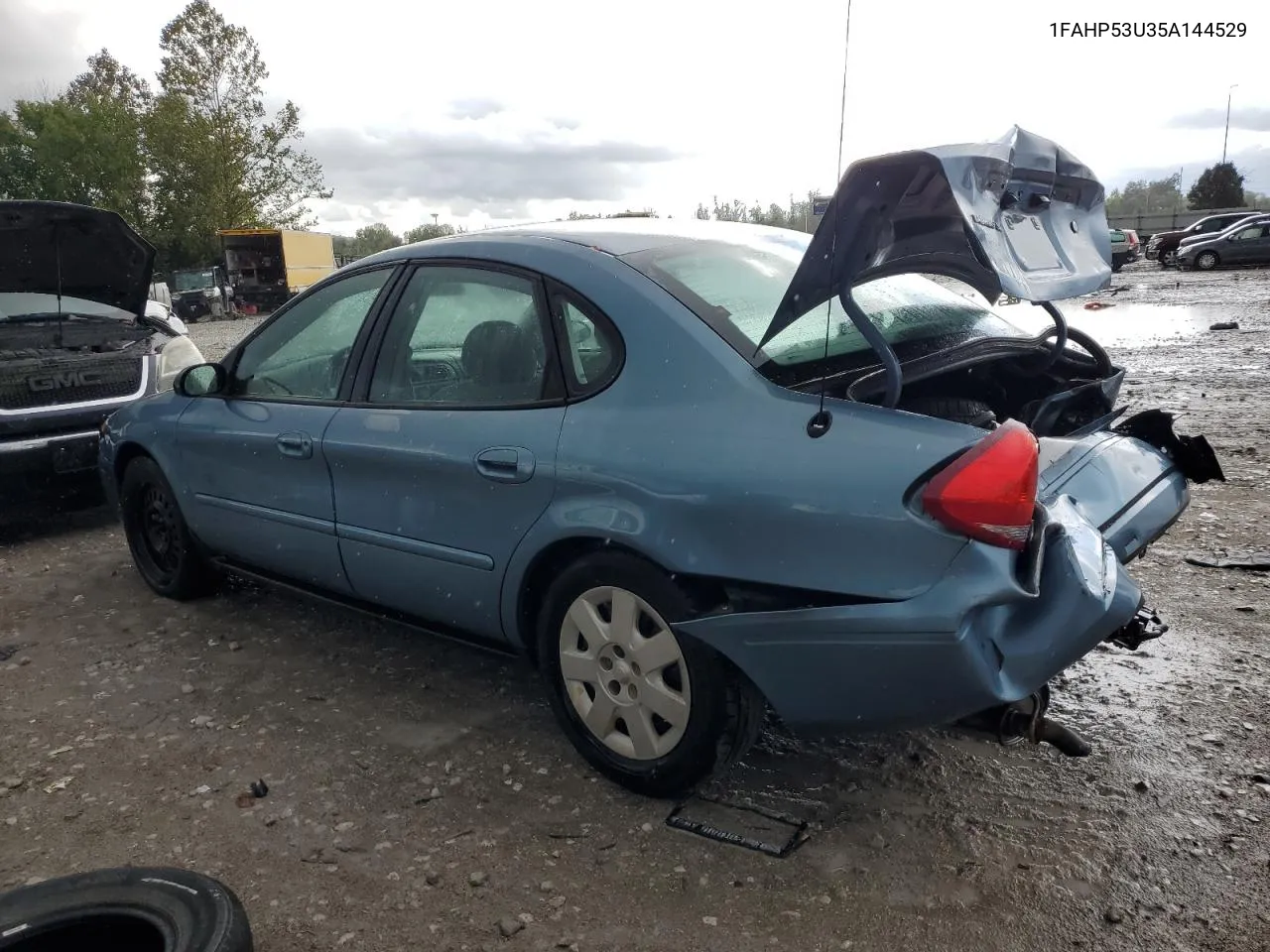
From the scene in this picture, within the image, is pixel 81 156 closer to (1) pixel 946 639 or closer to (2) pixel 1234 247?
(2) pixel 1234 247

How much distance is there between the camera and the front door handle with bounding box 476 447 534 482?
287 centimetres

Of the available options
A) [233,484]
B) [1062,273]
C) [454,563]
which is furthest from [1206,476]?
[233,484]

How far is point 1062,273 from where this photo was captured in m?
2.43

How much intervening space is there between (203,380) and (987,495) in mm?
3207

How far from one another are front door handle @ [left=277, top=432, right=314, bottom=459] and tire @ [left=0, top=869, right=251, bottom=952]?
162cm

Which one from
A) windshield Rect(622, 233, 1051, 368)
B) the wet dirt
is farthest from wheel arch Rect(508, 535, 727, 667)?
windshield Rect(622, 233, 1051, 368)

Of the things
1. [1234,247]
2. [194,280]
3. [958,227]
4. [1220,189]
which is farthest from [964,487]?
[1220,189]

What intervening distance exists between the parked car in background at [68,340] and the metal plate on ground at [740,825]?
14.8 ft

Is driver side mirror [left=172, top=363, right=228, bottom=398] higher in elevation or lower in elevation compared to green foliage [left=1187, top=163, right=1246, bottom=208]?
lower

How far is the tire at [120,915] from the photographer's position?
214 cm

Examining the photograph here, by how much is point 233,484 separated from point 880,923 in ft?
9.57

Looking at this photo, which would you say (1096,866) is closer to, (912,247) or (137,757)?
(912,247)

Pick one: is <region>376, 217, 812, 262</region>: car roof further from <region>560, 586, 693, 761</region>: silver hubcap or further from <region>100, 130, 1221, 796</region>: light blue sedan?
<region>560, 586, 693, 761</region>: silver hubcap

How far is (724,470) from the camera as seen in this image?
2467 millimetres
